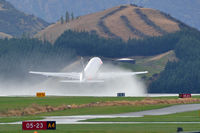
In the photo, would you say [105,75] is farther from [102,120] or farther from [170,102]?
[102,120]

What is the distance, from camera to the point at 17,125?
73.6 metres

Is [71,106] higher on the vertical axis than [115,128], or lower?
higher

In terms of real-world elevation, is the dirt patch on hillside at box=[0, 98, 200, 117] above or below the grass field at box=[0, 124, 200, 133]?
above

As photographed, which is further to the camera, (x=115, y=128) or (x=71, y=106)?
(x=71, y=106)

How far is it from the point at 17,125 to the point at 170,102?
48.3 metres

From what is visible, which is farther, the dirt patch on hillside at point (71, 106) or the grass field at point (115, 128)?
the dirt patch on hillside at point (71, 106)

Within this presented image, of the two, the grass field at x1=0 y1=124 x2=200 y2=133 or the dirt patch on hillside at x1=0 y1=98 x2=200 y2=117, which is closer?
the grass field at x1=0 y1=124 x2=200 y2=133

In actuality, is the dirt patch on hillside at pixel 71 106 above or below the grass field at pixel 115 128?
above

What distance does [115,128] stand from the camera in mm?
68125

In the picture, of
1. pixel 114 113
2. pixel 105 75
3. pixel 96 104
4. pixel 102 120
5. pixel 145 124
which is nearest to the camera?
pixel 145 124

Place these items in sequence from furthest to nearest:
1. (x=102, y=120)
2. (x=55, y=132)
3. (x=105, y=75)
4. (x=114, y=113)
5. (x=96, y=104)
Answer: (x=105, y=75)
(x=96, y=104)
(x=114, y=113)
(x=102, y=120)
(x=55, y=132)

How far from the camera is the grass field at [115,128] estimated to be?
65.1m

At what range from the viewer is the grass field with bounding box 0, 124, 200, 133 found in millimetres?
65062

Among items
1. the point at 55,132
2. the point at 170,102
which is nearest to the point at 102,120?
the point at 55,132
